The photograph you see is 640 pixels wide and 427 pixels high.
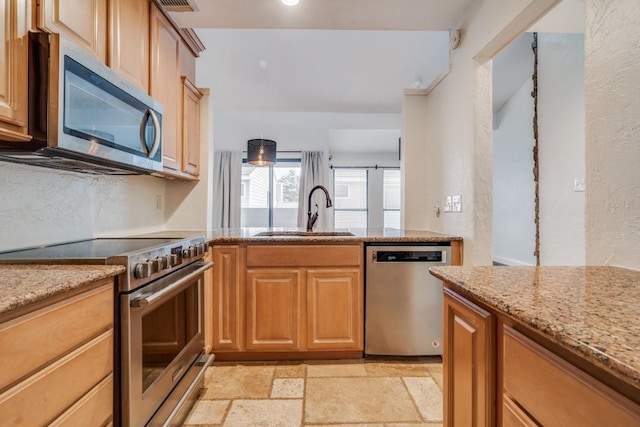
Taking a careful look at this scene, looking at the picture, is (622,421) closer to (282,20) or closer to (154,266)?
(154,266)

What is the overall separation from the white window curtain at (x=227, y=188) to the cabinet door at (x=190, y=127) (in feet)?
12.4

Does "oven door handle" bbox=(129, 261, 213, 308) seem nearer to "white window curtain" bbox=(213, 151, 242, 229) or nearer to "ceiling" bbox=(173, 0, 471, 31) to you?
"ceiling" bbox=(173, 0, 471, 31)

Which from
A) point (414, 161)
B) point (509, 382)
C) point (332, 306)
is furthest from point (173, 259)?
point (414, 161)

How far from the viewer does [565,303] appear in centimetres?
70

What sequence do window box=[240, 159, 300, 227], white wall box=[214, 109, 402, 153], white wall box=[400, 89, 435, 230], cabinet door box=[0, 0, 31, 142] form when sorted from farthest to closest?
window box=[240, 159, 300, 227] < white wall box=[214, 109, 402, 153] < white wall box=[400, 89, 435, 230] < cabinet door box=[0, 0, 31, 142]

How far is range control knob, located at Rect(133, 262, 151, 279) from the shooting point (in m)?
1.17

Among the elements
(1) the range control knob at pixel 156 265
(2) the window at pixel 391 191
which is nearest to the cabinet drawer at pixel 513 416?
(1) the range control knob at pixel 156 265

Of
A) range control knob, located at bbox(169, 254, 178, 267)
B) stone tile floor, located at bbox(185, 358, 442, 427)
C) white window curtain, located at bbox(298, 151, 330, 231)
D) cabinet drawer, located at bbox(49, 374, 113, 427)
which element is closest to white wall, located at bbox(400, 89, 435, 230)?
stone tile floor, located at bbox(185, 358, 442, 427)

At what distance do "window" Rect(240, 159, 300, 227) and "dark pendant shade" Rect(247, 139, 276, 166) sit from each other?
206cm

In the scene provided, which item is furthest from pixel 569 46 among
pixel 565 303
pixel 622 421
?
pixel 622 421

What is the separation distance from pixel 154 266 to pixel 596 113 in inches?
70.0

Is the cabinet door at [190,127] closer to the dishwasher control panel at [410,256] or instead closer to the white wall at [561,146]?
the dishwasher control panel at [410,256]

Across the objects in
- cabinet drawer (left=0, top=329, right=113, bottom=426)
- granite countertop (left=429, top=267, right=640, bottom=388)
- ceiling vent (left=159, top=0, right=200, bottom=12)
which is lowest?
cabinet drawer (left=0, top=329, right=113, bottom=426)

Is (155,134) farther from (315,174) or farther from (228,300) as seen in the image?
(315,174)
